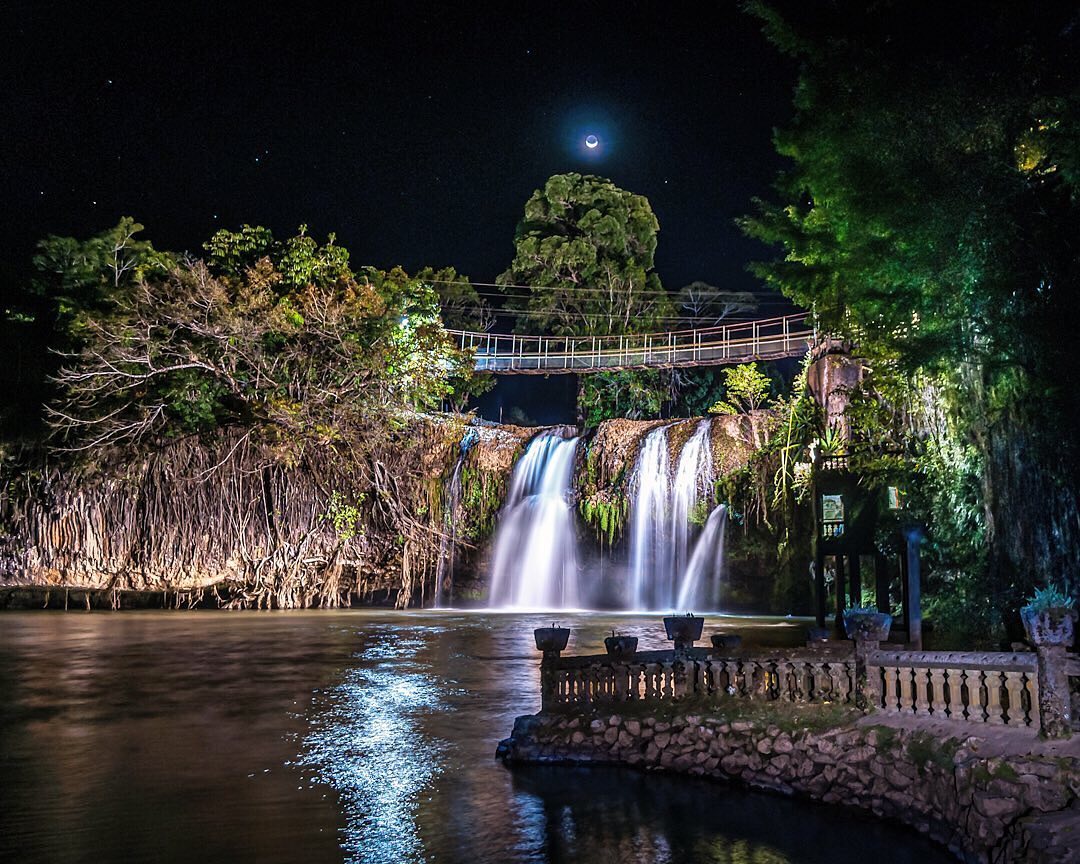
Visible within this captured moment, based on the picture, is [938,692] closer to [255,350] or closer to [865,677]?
[865,677]

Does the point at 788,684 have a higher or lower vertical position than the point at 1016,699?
lower

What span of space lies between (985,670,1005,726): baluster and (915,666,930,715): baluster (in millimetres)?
500

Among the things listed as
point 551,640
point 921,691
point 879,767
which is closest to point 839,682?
point 921,691

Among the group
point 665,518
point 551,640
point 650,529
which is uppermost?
point 665,518

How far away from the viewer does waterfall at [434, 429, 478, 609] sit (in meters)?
27.8

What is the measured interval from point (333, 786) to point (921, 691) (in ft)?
16.7

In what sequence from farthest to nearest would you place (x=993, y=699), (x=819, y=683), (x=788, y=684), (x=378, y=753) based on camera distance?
(x=378, y=753)
(x=788, y=684)
(x=819, y=683)
(x=993, y=699)

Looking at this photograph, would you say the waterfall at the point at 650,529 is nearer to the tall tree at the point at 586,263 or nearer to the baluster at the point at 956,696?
the tall tree at the point at 586,263

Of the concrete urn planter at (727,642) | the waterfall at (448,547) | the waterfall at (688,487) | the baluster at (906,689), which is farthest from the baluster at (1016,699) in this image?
the waterfall at (448,547)

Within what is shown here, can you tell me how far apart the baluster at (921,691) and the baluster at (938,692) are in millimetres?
62

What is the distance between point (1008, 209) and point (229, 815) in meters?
10.7

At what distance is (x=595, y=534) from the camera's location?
2662 cm

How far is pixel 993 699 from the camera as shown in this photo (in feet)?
22.1

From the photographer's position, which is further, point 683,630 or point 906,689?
point 683,630
